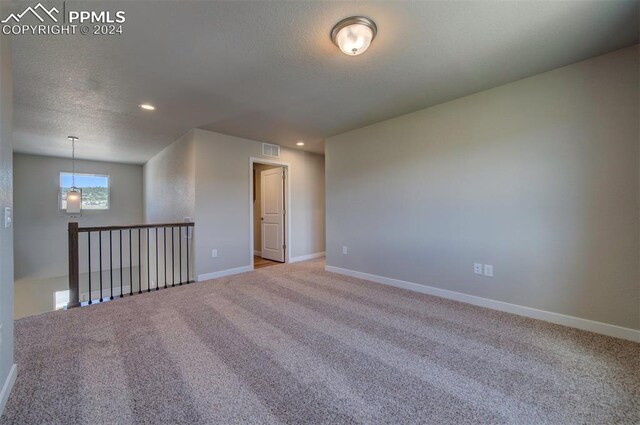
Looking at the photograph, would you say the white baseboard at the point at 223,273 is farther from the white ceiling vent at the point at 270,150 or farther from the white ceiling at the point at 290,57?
the white ceiling at the point at 290,57

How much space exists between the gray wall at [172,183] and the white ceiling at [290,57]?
2.82 ft

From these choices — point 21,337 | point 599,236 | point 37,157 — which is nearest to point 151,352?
point 21,337

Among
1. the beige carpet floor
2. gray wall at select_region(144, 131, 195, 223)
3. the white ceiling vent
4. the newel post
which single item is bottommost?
the beige carpet floor

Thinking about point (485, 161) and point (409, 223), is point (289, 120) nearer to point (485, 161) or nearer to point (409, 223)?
point (409, 223)

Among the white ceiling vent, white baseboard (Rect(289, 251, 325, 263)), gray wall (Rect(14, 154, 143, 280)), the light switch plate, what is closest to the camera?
the light switch plate

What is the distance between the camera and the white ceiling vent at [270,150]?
4867 mm

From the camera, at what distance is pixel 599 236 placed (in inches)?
86.9

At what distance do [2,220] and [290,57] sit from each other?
85.6 inches

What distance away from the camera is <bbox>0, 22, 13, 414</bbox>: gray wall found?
56.9 inches

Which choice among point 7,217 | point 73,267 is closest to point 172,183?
point 73,267

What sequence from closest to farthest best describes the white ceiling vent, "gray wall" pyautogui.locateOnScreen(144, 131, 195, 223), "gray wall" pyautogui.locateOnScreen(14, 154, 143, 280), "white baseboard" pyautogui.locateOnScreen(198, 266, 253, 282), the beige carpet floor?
the beige carpet floor
"white baseboard" pyautogui.locateOnScreen(198, 266, 253, 282)
"gray wall" pyautogui.locateOnScreen(144, 131, 195, 223)
the white ceiling vent
"gray wall" pyautogui.locateOnScreen(14, 154, 143, 280)

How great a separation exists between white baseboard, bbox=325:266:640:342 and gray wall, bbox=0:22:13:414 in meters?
3.59

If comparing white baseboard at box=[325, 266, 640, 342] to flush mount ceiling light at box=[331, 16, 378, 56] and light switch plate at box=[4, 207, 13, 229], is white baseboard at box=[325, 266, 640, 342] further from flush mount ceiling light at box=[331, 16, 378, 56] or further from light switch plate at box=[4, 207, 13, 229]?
light switch plate at box=[4, 207, 13, 229]

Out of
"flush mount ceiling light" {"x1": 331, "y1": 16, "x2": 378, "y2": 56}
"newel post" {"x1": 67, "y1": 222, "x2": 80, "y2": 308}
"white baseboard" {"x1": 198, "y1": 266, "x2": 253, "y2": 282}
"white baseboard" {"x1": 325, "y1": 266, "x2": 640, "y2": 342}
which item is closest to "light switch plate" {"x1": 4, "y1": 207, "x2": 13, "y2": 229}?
"newel post" {"x1": 67, "y1": 222, "x2": 80, "y2": 308}
